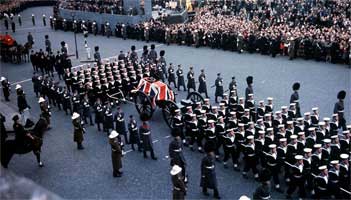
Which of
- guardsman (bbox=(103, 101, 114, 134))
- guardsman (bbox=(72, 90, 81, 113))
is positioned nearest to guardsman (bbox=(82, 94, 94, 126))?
guardsman (bbox=(72, 90, 81, 113))

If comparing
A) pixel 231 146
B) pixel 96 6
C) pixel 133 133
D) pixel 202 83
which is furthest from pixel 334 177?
pixel 96 6

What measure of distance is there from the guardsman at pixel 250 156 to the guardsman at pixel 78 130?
5.16 metres

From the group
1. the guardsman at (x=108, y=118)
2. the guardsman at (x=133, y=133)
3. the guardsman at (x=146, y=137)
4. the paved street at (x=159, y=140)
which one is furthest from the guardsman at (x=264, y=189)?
the guardsman at (x=108, y=118)

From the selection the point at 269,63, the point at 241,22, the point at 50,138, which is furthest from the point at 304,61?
the point at 50,138

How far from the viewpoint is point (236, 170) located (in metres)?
12.7

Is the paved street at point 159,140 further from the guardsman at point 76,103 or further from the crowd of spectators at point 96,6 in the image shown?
→ the crowd of spectators at point 96,6

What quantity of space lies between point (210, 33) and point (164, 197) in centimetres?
1651

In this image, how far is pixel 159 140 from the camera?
49.2ft

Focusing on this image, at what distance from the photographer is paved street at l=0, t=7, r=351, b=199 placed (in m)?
12.2

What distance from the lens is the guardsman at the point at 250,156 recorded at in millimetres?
11812

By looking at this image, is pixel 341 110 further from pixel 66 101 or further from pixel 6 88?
pixel 6 88

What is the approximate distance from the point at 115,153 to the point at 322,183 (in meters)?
5.23

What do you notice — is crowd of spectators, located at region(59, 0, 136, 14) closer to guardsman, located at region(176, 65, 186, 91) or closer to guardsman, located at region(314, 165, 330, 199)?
guardsman, located at region(176, 65, 186, 91)

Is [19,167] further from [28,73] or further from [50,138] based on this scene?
[28,73]
